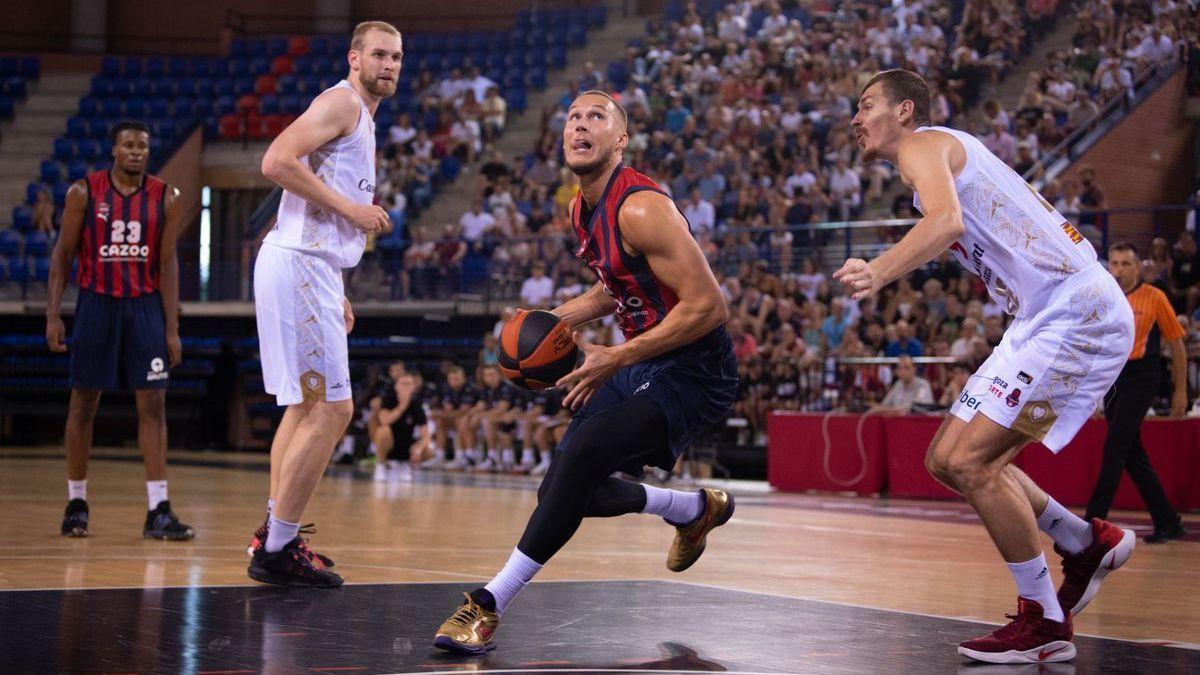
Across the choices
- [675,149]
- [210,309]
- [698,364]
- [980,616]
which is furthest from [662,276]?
[210,309]

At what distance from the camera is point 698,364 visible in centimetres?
504

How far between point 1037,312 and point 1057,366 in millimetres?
209

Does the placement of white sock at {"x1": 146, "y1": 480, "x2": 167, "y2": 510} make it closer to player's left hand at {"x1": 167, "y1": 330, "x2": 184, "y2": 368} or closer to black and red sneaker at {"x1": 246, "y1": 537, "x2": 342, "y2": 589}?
player's left hand at {"x1": 167, "y1": 330, "x2": 184, "y2": 368}

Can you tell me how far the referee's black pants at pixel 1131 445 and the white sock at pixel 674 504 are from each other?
424 cm

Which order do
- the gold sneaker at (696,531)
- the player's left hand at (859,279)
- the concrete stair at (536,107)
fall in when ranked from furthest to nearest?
1. the concrete stair at (536,107)
2. the gold sneaker at (696,531)
3. the player's left hand at (859,279)

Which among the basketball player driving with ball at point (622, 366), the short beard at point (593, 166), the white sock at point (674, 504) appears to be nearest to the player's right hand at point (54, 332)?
the basketball player driving with ball at point (622, 366)

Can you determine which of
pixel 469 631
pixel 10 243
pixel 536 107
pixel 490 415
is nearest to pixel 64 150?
pixel 10 243

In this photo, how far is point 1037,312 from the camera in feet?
16.2

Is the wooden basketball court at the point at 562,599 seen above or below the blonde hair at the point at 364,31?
below

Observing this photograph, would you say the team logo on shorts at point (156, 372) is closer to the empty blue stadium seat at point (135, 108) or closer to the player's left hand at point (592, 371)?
the player's left hand at point (592, 371)

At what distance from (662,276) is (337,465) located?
14.3m

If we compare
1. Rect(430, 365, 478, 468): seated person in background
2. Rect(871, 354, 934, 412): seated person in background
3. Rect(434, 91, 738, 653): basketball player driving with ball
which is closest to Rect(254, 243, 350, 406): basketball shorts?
Rect(434, 91, 738, 653): basketball player driving with ball

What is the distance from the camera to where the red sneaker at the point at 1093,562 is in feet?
17.1

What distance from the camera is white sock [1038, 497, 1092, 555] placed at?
5.14 meters
